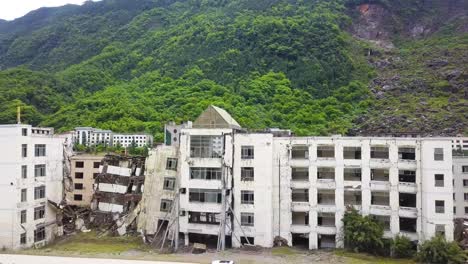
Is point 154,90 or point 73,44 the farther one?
point 73,44

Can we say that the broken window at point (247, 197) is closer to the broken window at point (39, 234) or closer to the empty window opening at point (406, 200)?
the empty window opening at point (406, 200)

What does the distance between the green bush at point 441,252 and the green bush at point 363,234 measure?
10.6 ft

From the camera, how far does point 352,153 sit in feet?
121

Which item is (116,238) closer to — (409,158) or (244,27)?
(409,158)

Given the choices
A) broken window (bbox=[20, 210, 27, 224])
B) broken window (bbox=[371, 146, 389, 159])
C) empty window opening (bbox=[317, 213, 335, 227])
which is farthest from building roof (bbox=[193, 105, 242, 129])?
broken window (bbox=[20, 210, 27, 224])

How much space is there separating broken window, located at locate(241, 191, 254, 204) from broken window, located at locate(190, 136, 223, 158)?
13.1ft

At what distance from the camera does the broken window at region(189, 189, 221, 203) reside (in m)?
36.2

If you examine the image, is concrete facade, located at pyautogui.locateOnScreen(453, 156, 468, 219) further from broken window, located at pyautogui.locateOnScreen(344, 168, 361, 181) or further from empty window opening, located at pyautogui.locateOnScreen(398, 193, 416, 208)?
broken window, located at pyautogui.locateOnScreen(344, 168, 361, 181)

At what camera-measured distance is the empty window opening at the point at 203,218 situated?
119 feet

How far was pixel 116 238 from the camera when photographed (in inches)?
1537

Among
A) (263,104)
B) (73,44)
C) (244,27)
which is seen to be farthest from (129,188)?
(73,44)

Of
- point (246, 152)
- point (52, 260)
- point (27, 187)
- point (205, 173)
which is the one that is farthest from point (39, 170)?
point (246, 152)

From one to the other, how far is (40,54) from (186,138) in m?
142

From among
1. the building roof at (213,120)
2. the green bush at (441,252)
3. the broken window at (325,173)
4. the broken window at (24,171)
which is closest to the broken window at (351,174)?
the broken window at (325,173)
